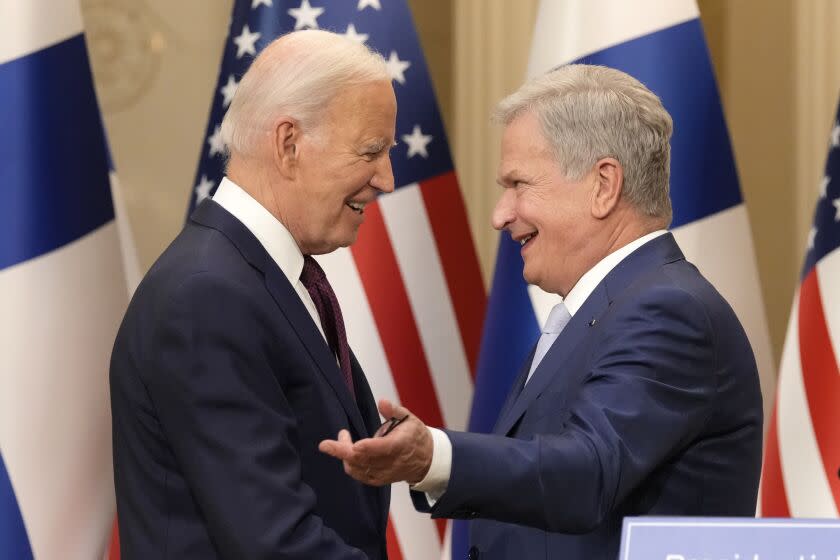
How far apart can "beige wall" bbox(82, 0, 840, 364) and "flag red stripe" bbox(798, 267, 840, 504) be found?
0.75 m

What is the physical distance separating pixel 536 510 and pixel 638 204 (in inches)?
22.6

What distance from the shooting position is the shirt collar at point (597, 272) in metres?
1.98

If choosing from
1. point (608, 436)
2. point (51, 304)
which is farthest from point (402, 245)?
point (608, 436)

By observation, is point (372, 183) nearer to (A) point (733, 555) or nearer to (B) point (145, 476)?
(B) point (145, 476)

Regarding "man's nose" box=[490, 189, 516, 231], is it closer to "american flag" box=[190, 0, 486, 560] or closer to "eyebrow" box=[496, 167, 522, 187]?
"eyebrow" box=[496, 167, 522, 187]

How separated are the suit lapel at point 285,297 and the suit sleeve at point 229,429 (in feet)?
0.40

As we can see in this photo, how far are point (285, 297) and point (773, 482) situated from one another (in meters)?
1.59

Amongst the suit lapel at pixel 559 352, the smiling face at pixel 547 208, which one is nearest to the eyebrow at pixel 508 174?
the smiling face at pixel 547 208

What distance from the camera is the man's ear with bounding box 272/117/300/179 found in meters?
1.88

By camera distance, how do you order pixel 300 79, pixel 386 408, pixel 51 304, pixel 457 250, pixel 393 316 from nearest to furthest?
pixel 386 408, pixel 300 79, pixel 51 304, pixel 393 316, pixel 457 250

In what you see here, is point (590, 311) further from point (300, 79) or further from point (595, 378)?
point (300, 79)

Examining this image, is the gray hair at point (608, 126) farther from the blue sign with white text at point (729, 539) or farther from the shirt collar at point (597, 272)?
the blue sign with white text at point (729, 539)

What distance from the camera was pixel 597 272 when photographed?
200 cm

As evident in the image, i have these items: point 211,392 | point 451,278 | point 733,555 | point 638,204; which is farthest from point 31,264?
point 733,555
